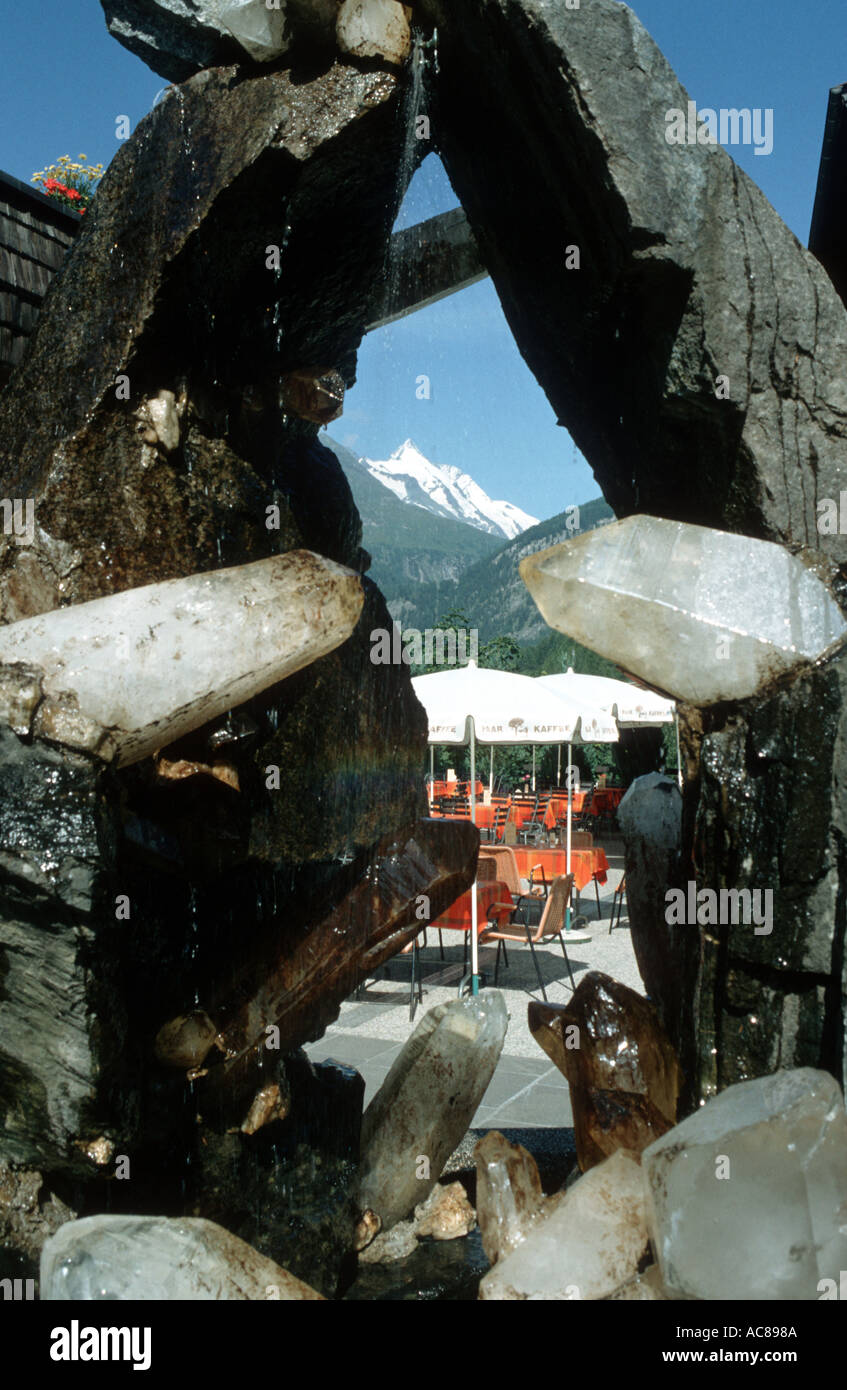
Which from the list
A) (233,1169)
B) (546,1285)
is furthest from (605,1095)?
(233,1169)

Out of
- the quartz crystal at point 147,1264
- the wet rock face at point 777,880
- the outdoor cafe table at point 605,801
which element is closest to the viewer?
the quartz crystal at point 147,1264

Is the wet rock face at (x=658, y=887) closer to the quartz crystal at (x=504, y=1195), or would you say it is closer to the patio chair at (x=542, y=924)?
the quartz crystal at (x=504, y=1195)

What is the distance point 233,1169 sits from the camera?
3.52 metres

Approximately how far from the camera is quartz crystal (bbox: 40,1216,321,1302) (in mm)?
2387

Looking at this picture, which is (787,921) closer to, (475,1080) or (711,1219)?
(711,1219)

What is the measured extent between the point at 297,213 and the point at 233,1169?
3322 mm

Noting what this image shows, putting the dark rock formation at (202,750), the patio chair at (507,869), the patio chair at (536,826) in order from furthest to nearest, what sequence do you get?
the patio chair at (536,826) → the patio chair at (507,869) → the dark rock formation at (202,750)

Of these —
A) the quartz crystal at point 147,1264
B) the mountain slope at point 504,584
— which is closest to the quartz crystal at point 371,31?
the quartz crystal at point 147,1264

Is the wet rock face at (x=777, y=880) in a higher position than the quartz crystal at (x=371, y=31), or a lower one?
lower

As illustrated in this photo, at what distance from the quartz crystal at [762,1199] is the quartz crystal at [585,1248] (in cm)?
26

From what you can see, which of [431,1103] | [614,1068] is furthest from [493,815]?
[614,1068]

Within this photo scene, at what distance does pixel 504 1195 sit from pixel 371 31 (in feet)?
12.8

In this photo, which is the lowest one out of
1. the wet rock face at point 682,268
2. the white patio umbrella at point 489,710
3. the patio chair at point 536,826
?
the patio chair at point 536,826

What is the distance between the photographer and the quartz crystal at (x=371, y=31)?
3.35 meters
